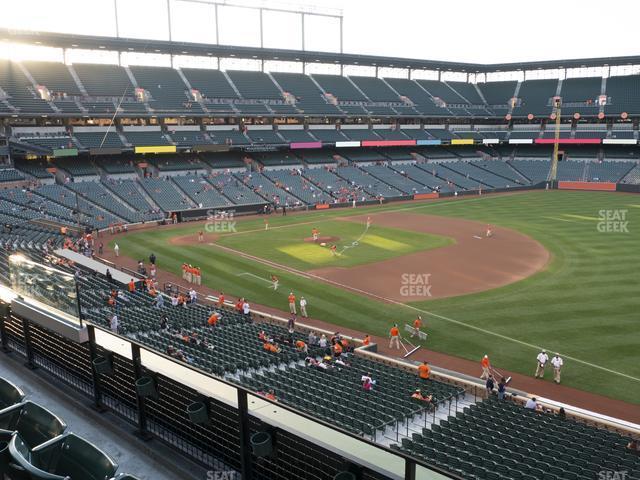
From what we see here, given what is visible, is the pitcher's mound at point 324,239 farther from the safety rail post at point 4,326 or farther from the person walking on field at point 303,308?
the safety rail post at point 4,326

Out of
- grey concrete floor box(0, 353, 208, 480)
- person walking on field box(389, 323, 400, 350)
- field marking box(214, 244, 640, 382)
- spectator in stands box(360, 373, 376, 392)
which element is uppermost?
grey concrete floor box(0, 353, 208, 480)

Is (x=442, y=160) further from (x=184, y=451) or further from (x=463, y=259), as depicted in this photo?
(x=184, y=451)

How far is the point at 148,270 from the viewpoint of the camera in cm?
3694

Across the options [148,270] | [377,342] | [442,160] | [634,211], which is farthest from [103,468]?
[442,160]

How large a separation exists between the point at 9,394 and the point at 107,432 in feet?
6.12

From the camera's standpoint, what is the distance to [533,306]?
28.3 m

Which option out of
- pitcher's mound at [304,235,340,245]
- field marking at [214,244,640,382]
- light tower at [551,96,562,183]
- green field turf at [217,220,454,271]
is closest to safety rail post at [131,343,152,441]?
field marking at [214,244,640,382]

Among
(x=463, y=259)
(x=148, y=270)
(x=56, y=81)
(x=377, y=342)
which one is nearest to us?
(x=377, y=342)

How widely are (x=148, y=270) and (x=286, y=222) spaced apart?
22.6m

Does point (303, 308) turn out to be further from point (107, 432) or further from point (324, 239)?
point (324, 239)

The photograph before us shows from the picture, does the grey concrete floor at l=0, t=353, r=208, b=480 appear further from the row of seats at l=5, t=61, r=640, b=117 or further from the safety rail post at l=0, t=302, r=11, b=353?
the row of seats at l=5, t=61, r=640, b=117

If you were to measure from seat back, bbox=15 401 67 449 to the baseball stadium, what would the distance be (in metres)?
0.02

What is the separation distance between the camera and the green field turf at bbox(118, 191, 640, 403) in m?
21.9

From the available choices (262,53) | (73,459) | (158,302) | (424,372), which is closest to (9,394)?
(73,459)
